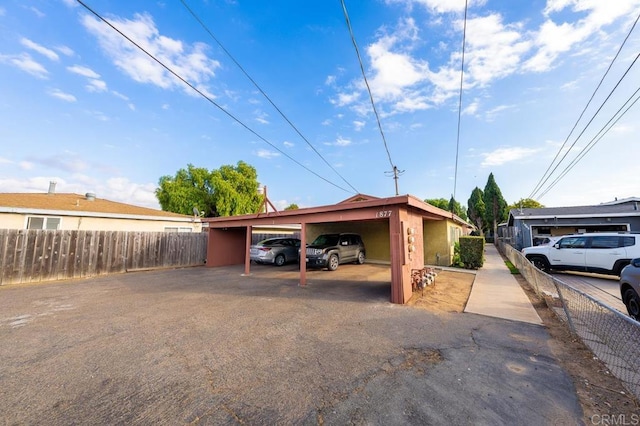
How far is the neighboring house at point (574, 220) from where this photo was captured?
52.2ft

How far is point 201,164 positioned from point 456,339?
32.5 m

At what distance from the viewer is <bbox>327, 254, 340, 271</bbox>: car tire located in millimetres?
11381

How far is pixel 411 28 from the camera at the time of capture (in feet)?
23.5

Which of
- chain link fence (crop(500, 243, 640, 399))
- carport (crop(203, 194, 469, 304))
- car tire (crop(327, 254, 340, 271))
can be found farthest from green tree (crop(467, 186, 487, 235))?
chain link fence (crop(500, 243, 640, 399))

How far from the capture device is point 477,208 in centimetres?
3672

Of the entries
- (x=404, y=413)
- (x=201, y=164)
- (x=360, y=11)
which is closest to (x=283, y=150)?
(x=360, y=11)

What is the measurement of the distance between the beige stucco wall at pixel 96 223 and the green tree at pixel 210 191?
50.2ft

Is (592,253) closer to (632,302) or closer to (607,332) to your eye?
(632,302)

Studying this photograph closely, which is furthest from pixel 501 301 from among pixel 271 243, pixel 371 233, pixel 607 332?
pixel 271 243

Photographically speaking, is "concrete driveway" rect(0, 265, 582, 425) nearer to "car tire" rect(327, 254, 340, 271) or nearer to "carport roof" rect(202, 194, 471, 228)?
"carport roof" rect(202, 194, 471, 228)

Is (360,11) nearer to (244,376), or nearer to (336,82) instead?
(336,82)

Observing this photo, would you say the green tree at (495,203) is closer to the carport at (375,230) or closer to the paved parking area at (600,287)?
the carport at (375,230)

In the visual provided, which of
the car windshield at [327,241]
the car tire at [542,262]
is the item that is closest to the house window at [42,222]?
the car windshield at [327,241]

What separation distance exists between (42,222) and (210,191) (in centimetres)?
2073
